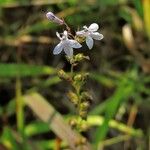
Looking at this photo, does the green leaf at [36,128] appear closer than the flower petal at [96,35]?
No

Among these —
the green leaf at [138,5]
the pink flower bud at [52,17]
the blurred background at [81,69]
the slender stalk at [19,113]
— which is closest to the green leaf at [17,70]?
the blurred background at [81,69]

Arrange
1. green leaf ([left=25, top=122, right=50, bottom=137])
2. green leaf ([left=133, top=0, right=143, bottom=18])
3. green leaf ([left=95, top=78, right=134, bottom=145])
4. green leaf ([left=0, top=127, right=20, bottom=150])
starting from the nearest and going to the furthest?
green leaf ([left=95, top=78, right=134, bottom=145]) < green leaf ([left=0, top=127, right=20, bottom=150]) < green leaf ([left=133, top=0, right=143, bottom=18]) < green leaf ([left=25, top=122, right=50, bottom=137])

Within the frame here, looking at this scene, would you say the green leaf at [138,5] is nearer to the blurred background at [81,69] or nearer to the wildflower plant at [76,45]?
the blurred background at [81,69]

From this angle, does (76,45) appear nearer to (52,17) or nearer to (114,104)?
(52,17)

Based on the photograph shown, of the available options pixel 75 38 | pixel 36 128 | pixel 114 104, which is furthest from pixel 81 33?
pixel 36 128

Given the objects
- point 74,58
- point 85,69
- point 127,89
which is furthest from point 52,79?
point 74,58

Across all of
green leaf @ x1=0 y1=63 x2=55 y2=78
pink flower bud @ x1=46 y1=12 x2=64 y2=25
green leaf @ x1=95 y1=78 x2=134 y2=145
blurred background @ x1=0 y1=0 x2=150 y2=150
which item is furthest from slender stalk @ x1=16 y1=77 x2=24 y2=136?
pink flower bud @ x1=46 y1=12 x2=64 y2=25

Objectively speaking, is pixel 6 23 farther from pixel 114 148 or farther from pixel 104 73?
pixel 114 148

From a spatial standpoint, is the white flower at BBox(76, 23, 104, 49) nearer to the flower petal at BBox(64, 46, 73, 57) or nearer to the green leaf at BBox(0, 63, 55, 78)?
the flower petal at BBox(64, 46, 73, 57)
